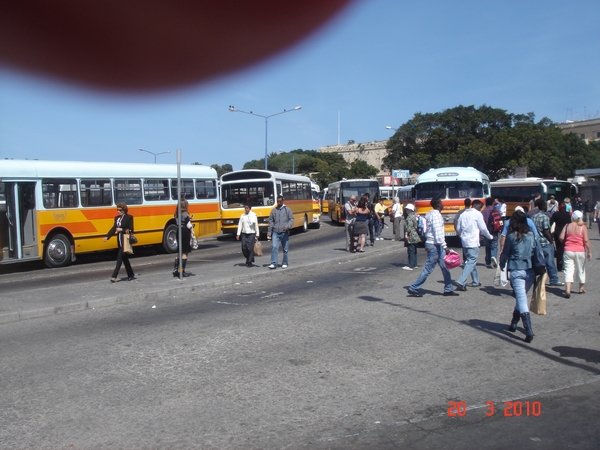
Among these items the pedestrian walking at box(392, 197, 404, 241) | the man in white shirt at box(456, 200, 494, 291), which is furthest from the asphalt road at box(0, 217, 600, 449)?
the pedestrian walking at box(392, 197, 404, 241)

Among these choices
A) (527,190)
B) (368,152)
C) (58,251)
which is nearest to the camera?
(58,251)

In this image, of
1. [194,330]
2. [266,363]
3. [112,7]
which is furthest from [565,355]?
[112,7]

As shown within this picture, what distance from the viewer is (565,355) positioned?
6895mm

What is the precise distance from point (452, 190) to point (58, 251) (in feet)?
45.6

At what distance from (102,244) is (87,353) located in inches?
451

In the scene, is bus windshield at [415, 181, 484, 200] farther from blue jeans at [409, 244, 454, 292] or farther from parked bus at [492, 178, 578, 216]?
parked bus at [492, 178, 578, 216]

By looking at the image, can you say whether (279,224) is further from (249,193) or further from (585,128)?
(585,128)

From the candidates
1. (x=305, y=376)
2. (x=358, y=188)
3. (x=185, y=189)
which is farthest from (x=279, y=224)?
(x=358, y=188)

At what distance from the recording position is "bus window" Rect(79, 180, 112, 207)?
17.7 meters

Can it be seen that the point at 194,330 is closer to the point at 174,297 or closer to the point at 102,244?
the point at 174,297

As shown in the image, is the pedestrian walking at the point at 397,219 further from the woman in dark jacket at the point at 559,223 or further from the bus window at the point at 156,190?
the woman in dark jacket at the point at 559,223

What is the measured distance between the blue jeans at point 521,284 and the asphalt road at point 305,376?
0.52 metres

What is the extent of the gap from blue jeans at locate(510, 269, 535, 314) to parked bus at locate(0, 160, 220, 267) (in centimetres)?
1328

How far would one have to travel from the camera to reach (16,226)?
15695 millimetres
